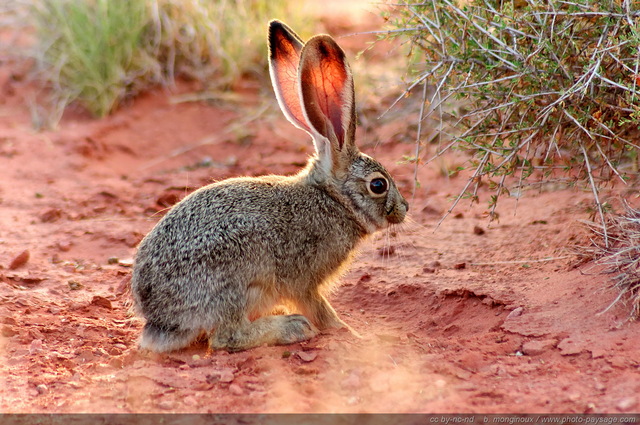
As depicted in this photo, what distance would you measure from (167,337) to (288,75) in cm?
168

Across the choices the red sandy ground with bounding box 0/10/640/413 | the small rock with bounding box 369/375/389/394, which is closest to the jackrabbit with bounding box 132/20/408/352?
the red sandy ground with bounding box 0/10/640/413

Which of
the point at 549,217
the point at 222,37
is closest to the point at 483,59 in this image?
the point at 549,217

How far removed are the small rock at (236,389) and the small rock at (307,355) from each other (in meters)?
0.46

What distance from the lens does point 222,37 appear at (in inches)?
361

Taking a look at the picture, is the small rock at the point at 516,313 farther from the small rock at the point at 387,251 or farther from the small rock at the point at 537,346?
the small rock at the point at 387,251

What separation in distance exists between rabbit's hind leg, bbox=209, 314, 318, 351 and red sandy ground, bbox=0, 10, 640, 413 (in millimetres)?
73

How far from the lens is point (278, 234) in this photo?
14.6 feet

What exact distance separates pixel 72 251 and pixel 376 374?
310 cm

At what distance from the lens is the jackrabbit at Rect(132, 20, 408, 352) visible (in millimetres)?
4289

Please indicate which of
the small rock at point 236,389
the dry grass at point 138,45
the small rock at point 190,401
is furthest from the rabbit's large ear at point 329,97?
the dry grass at point 138,45

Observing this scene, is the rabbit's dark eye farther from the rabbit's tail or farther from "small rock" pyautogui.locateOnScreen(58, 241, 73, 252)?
"small rock" pyautogui.locateOnScreen(58, 241, 73, 252)

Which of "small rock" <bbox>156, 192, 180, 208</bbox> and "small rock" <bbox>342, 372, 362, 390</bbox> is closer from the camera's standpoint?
"small rock" <bbox>342, 372, 362, 390</bbox>

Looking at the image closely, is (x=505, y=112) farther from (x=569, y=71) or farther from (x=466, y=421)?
(x=466, y=421)

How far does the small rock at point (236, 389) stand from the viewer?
3.64m
